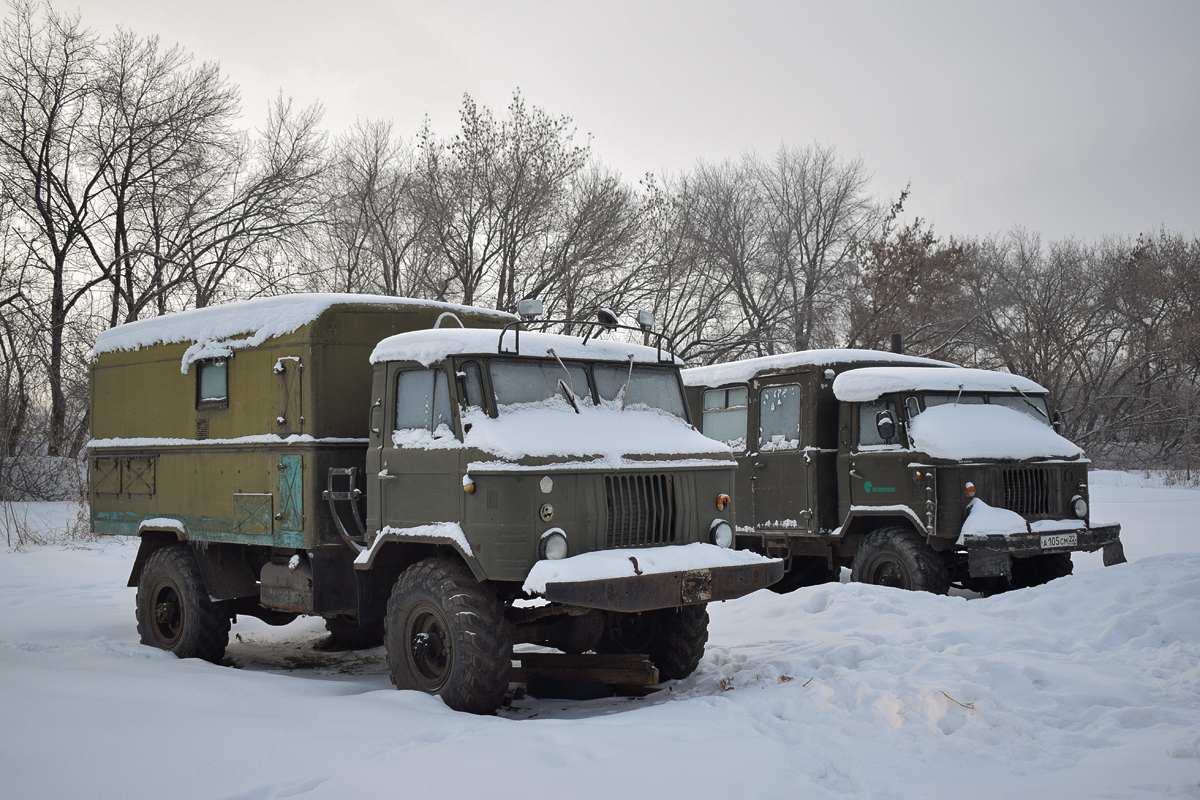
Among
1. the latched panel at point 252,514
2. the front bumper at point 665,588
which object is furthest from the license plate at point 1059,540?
the latched panel at point 252,514

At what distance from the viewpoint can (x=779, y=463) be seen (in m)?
12.3

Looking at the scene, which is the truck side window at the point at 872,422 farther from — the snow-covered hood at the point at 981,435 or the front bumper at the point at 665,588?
the front bumper at the point at 665,588

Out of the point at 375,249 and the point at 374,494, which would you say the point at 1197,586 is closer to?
the point at 374,494

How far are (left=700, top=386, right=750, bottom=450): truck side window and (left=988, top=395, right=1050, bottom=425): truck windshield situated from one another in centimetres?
307

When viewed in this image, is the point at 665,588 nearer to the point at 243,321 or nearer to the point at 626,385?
the point at 626,385

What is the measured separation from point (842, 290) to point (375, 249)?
1659cm

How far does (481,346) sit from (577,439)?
3.18 feet

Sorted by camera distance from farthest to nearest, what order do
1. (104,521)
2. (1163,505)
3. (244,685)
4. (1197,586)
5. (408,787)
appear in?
1. (1163,505)
2. (104,521)
3. (1197,586)
4. (244,685)
5. (408,787)

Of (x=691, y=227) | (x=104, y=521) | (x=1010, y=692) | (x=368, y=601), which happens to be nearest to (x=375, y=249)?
(x=691, y=227)

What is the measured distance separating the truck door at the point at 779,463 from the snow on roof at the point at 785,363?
26cm

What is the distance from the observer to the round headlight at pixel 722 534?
727cm

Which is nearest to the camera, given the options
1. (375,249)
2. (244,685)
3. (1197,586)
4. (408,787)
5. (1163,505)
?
(408,787)

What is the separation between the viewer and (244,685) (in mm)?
6777

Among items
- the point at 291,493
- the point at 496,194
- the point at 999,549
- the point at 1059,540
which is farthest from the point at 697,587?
the point at 496,194
